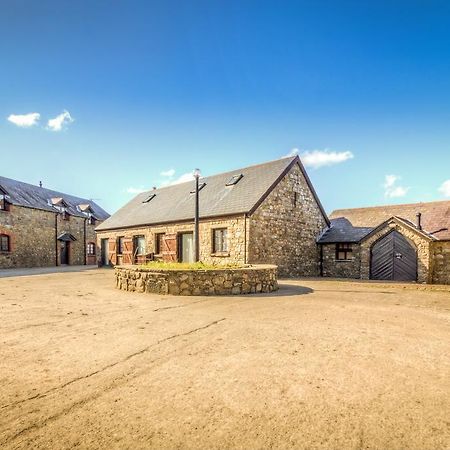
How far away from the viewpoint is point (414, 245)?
16.7 meters

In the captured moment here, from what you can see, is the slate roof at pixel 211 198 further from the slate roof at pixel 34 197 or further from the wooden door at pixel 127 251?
the slate roof at pixel 34 197

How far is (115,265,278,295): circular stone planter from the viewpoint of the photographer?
396 inches

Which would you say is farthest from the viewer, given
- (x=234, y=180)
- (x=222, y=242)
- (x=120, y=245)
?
(x=120, y=245)

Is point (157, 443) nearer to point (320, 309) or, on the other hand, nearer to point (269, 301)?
point (320, 309)

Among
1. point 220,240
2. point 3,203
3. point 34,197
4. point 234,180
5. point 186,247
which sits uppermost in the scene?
point 34,197

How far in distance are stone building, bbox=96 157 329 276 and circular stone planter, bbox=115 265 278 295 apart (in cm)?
541

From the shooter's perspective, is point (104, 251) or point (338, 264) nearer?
point (338, 264)

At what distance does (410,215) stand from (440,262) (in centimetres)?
419

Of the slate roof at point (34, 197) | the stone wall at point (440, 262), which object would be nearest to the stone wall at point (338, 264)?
the stone wall at point (440, 262)

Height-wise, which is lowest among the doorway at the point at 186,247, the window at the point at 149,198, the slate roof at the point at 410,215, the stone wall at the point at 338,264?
the stone wall at the point at 338,264

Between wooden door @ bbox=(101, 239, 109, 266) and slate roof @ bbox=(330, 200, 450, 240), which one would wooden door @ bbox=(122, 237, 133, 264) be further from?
slate roof @ bbox=(330, 200, 450, 240)

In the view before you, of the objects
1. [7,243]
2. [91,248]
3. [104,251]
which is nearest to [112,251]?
[104,251]

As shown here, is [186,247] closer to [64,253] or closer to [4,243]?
[4,243]

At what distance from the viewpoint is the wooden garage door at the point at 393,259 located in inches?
667
